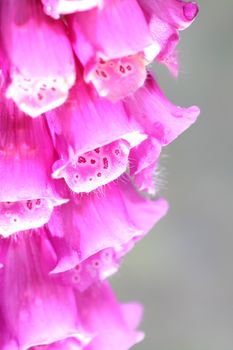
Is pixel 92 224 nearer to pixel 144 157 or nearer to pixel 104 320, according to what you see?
pixel 144 157

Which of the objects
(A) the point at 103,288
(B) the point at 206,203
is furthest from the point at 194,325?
(A) the point at 103,288

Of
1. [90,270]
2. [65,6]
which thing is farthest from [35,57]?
[90,270]

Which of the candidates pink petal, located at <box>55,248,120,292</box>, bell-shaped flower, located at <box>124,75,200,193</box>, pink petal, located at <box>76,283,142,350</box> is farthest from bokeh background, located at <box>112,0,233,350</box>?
bell-shaped flower, located at <box>124,75,200,193</box>

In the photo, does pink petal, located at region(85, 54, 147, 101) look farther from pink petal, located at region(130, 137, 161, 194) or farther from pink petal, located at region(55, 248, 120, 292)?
pink petal, located at region(55, 248, 120, 292)

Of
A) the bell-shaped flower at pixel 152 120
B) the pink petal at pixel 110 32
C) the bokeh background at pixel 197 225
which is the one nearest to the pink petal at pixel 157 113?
the bell-shaped flower at pixel 152 120

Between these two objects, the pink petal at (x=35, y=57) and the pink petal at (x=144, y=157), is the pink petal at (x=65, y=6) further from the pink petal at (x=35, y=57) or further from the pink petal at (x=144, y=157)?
the pink petal at (x=144, y=157)
